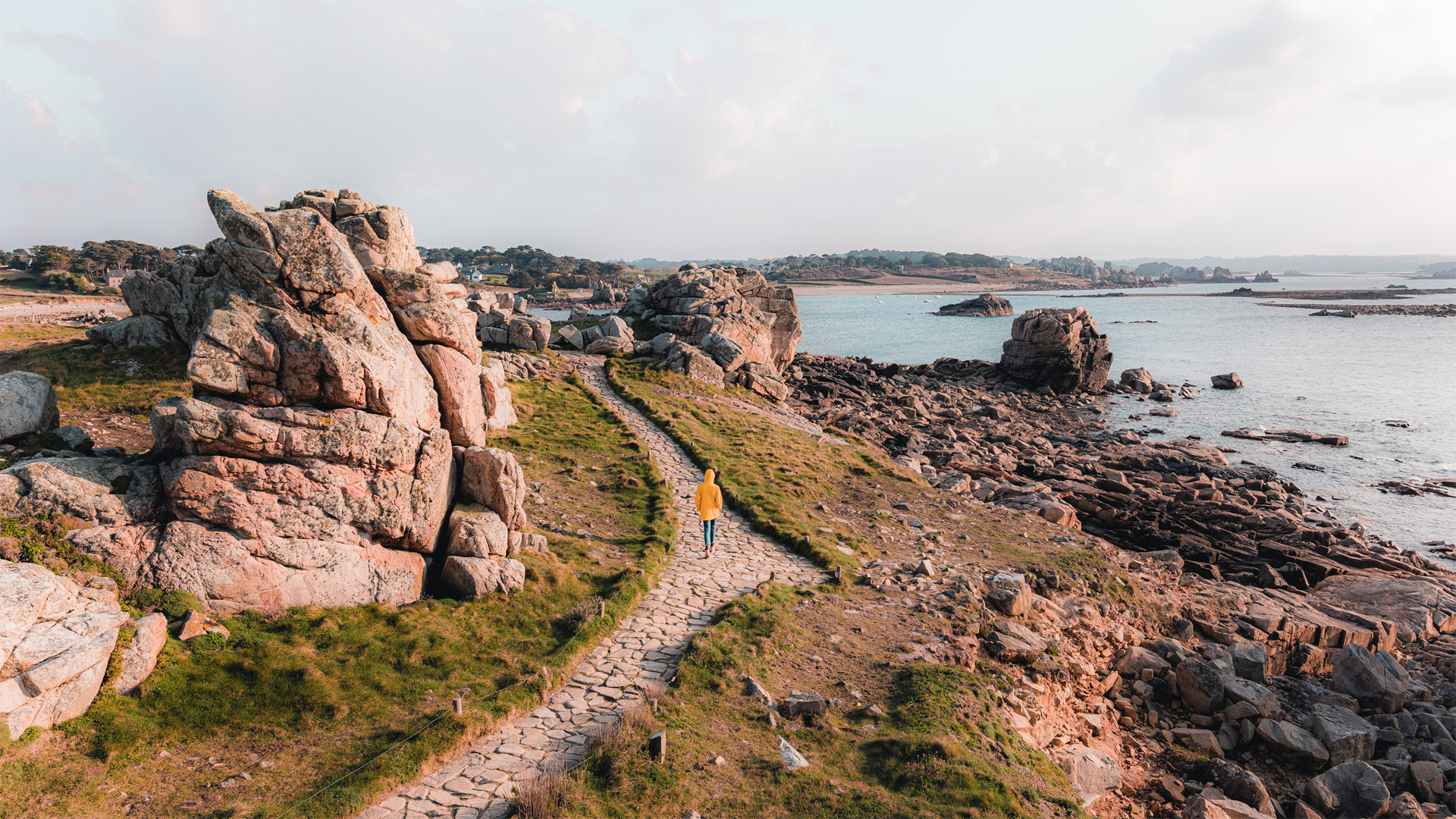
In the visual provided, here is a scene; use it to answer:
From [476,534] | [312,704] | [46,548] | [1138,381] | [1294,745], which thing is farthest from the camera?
[1138,381]

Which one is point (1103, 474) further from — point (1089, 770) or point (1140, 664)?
point (1089, 770)

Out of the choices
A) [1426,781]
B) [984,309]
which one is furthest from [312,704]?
[984,309]

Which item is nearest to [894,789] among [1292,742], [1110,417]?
[1292,742]

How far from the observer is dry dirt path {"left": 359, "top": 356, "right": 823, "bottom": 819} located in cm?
1038

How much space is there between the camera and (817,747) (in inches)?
483

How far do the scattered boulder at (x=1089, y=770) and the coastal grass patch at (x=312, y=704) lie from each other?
10190mm

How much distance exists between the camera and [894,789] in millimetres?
11219

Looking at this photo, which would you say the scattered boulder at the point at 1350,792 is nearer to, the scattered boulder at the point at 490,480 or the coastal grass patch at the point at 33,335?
the scattered boulder at the point at 490,480

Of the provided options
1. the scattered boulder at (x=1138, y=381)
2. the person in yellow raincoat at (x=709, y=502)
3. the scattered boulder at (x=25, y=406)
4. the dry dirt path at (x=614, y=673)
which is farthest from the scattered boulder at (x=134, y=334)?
the scattered boulder at (x=1138, y=381)

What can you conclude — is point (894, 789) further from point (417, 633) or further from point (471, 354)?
point (471, 354)

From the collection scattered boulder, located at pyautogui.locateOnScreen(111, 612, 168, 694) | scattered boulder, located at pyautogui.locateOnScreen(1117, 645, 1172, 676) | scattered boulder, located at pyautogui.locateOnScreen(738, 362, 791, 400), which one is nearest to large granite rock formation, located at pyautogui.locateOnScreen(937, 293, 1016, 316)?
scattered boulder, located at pyautogui.locateOnScreen(738, 362, 791, 400)

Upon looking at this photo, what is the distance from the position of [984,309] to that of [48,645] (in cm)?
19393

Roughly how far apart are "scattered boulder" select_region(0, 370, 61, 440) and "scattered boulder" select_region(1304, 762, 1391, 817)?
2993 cm

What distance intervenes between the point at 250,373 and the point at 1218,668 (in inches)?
967
